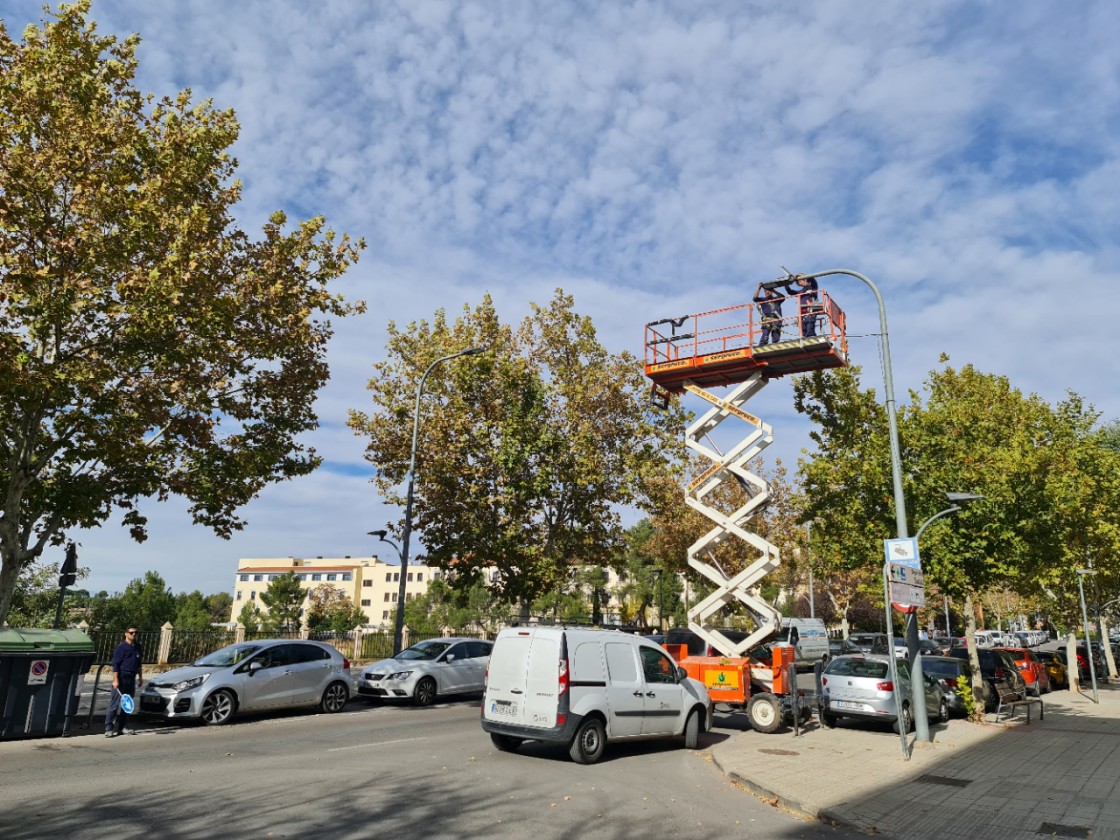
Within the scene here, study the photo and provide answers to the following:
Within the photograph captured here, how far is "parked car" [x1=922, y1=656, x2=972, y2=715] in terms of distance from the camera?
60.8 feet

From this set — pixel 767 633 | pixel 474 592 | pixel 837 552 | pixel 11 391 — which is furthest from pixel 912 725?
pixel 474 592

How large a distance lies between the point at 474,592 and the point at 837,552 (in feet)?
183

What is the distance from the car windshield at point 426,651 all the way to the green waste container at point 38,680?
8.15 meters

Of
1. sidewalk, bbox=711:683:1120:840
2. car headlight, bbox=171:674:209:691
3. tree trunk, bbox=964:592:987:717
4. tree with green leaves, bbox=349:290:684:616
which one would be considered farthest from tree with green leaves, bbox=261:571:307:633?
sidewalk, bbox=711:683:1120:840

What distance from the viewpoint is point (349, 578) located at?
117m

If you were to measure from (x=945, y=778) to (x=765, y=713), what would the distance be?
4295 mm

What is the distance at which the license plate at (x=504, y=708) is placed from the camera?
1066cm

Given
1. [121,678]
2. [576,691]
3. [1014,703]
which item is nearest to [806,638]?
[1014,703]

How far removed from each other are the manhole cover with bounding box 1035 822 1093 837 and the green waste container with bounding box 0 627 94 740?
13.1 metres

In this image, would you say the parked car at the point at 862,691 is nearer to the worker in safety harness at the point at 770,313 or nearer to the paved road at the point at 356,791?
the paved road at the point at 356,791

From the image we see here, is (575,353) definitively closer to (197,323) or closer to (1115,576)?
(197,323)

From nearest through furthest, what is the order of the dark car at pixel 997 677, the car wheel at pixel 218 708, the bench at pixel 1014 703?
the car wheel at pixel 218 708
the bench at pixel 1014 703
the dark car at pixel 997 677

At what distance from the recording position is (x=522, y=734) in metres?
10.5

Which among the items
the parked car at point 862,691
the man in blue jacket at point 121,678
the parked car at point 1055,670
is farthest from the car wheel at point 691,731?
the parked car at point 1055,670
